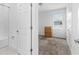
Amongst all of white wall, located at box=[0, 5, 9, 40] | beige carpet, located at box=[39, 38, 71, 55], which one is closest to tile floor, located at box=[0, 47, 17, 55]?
white wall, located at box=[0, 5, 9, 40]

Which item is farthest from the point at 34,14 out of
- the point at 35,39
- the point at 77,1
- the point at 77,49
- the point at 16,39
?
the point at 77,49

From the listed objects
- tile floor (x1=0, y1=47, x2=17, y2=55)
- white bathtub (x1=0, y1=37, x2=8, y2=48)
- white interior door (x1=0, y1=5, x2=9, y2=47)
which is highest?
white interior door (x1=0, y1=5, x2=9, y2=47)

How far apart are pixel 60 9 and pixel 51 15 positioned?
0.61 ft

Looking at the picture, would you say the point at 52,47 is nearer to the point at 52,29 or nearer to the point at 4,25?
the point at 52,29

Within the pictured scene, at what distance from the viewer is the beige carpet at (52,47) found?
1631mm

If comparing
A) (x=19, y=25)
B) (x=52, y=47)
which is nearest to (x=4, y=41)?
(x=19, y=25)

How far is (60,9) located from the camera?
160 centimetres

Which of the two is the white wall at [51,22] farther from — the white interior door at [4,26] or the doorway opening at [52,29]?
the white interior door at [4,26]

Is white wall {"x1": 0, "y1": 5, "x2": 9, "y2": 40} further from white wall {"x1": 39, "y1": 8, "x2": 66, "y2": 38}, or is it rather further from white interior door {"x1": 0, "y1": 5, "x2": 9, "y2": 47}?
white wall {"x1": 39, "y1": 8, "x2": 66, "y2": 38}

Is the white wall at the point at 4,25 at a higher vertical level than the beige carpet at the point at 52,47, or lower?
higher

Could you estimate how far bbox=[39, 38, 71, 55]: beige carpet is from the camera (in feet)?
5.35

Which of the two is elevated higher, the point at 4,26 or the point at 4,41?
the point at 4,26

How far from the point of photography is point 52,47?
1664mm

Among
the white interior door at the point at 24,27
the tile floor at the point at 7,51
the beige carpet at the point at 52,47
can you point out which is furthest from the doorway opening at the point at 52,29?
the tile floor at the point at 7,51
